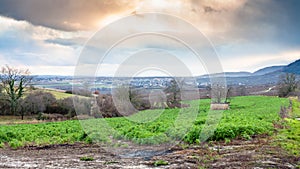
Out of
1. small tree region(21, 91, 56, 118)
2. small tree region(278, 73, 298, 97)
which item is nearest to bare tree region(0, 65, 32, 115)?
small tree region(21, 91, 56, 118)

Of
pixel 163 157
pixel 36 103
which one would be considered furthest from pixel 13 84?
pixel 163 157

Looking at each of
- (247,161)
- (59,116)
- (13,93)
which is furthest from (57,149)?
(13,93)

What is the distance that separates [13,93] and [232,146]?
40.8 metres

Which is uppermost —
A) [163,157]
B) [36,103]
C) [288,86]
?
[288,86]

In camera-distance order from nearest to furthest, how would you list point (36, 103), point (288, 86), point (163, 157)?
point (163, 157) → point (36, 103) → point (288, 86)

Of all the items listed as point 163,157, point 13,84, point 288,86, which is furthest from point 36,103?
point 288,86

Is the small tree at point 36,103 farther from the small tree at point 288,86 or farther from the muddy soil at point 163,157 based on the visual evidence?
the small tree at point 288,86

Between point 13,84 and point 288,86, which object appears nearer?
point 13,84

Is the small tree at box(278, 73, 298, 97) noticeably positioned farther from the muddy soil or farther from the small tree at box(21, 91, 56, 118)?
the muddy soil

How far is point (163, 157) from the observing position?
13.4 m

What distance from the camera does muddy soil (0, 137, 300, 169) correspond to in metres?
12.0

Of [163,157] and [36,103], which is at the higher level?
[36,103]

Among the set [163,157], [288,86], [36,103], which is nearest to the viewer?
[163,157]

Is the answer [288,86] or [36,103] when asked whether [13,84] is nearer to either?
[36,103]
